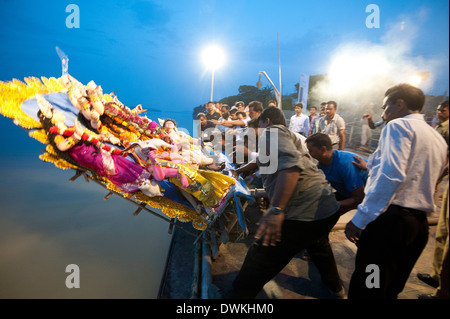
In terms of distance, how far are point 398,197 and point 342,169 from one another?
1.04 metres

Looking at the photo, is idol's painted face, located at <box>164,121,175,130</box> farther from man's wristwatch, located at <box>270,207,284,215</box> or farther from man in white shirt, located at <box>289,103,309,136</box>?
man's wristwatch, located at <box>270,207,284,215</box>

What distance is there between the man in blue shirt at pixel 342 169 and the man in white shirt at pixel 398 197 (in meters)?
0.86

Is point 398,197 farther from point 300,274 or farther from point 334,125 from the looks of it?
point 334,125

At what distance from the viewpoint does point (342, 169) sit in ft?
7.97

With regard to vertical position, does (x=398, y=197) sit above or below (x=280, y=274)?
above

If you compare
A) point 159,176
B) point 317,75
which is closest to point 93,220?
point 159,176

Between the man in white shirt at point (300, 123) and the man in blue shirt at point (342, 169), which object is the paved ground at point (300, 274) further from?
the man in white shirt at point (300, 123)

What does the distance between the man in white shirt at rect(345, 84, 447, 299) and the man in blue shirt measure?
860 millimetres

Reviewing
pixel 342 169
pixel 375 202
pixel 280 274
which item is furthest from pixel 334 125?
pixel 375 202

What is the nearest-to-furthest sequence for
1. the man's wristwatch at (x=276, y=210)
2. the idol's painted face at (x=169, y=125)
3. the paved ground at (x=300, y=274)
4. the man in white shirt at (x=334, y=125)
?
the man's wristwatch at (x=276, y=210) → the paved ground at (x=300, y=274) → the idol's painted face at (x=169, y=125) → the man in white shirt at (x=334, y=125)

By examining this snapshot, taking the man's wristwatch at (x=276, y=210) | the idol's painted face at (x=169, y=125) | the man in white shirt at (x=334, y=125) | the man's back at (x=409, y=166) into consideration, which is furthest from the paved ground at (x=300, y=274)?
the idol's painted face at (x=169, y=125)

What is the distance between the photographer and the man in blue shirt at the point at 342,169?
237cm

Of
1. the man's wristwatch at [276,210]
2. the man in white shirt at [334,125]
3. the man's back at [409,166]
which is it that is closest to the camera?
the man's back at [409,166]

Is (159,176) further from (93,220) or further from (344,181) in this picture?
(93,220)
